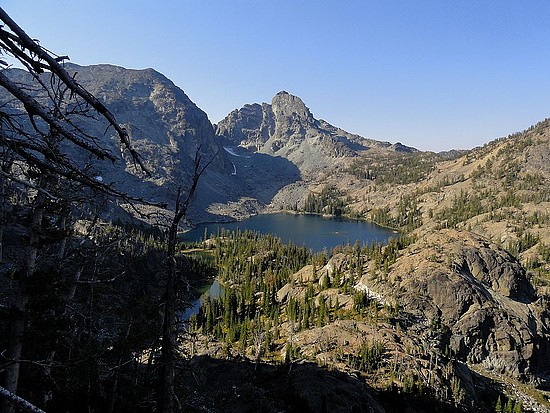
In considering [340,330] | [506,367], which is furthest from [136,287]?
[506,367]

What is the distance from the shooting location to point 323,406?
2759cm

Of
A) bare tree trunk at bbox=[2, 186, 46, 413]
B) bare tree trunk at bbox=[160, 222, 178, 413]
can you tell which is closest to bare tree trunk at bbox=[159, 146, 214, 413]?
bare tree trunk at bbox=[160, 222, 178, 413]

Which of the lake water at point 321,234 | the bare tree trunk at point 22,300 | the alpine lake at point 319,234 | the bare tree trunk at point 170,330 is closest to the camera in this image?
the bare tree trunk at point 22,300

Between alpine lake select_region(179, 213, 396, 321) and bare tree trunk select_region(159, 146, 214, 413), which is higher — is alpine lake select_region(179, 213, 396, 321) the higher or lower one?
the lower one

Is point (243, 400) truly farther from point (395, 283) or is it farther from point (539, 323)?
point (539, 323)

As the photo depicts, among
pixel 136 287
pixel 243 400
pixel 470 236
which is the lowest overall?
pixel 136 287

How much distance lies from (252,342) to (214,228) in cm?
14556

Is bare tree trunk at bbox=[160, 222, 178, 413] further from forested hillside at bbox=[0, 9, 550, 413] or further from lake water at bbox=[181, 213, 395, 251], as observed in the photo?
lake water at bbox=[181, 213, 395, 251]

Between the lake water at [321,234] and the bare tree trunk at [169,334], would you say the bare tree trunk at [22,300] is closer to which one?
the bare tree trunk at [169,334]

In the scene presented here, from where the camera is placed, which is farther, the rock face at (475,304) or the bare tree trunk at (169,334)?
the rock face at (475,304)

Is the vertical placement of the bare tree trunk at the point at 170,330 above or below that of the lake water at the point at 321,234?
above

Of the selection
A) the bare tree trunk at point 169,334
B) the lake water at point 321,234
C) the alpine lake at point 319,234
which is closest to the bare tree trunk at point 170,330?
the bare tree trunk at point 169,334

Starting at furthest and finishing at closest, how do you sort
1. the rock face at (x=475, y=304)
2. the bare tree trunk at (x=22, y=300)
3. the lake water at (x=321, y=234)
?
the lake water at (x=321, y=234) → the rock face at (x=475, y=304) → the bare tree trunk at (x=22, y=300)

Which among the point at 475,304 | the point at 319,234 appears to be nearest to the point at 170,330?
the point at 475,304
